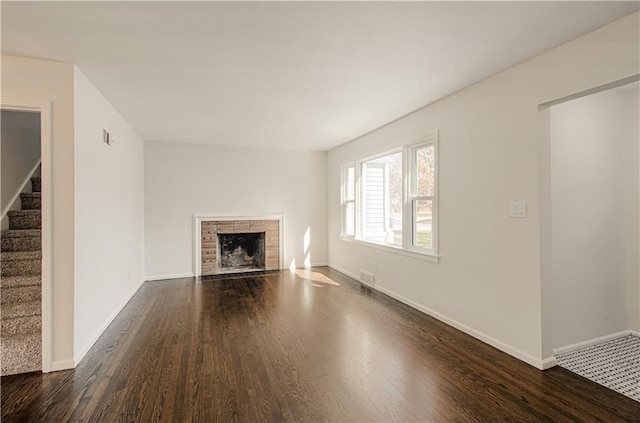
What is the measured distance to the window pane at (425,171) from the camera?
12.6 ft

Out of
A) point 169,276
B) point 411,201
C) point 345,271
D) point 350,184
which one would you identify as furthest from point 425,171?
point 169,276

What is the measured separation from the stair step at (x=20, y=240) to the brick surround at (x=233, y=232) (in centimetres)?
254

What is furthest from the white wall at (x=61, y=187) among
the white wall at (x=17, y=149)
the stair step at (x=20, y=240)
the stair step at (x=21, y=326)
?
the white wall at (x=17, y=149)

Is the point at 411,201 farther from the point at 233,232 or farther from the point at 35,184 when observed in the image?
the point at 35,184

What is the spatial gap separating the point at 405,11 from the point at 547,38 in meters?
1.15

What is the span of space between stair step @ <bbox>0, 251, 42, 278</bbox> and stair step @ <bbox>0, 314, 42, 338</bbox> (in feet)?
1.85

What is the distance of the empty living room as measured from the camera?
204 cm

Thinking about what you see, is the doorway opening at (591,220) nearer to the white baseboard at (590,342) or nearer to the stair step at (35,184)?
the white baseboard at (590,342)

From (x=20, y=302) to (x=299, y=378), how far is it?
8.43ft

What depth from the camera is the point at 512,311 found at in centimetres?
277

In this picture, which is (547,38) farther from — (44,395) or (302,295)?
(44,395)

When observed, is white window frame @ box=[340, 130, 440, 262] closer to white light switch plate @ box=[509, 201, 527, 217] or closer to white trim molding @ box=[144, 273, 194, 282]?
white light switch plate @ box=[509, 201, 527, 217]

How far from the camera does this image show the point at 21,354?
2.51 meters

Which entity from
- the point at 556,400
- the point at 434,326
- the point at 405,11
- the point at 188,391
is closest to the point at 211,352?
the point at 188,391
